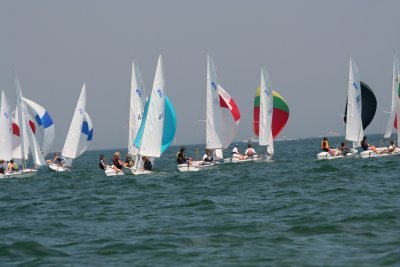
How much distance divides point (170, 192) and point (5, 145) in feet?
52.5

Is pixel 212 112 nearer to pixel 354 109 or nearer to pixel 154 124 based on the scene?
pixel 154 124

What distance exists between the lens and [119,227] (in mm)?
15258

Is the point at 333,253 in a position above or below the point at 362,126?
below

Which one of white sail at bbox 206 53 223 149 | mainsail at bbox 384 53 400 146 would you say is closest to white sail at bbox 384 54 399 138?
mainsail at bbox 384 53 400 146

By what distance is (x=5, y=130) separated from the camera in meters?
36.4

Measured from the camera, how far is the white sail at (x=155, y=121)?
3058cm

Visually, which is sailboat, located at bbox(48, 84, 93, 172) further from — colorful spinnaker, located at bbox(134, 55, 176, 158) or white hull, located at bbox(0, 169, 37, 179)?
colorful spinnaker, located at bbox(134, 55, 176, 158)

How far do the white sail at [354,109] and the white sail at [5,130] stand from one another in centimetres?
1809

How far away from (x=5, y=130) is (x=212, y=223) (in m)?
23.7

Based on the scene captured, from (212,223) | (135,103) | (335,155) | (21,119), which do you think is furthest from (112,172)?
(212,223)

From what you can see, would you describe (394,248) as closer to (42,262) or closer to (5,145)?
(42,262)

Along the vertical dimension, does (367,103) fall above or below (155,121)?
above

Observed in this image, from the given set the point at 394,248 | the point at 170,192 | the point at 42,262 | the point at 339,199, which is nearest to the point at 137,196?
the point at 170,192

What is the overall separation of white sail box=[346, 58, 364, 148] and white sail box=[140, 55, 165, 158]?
12.9 m
